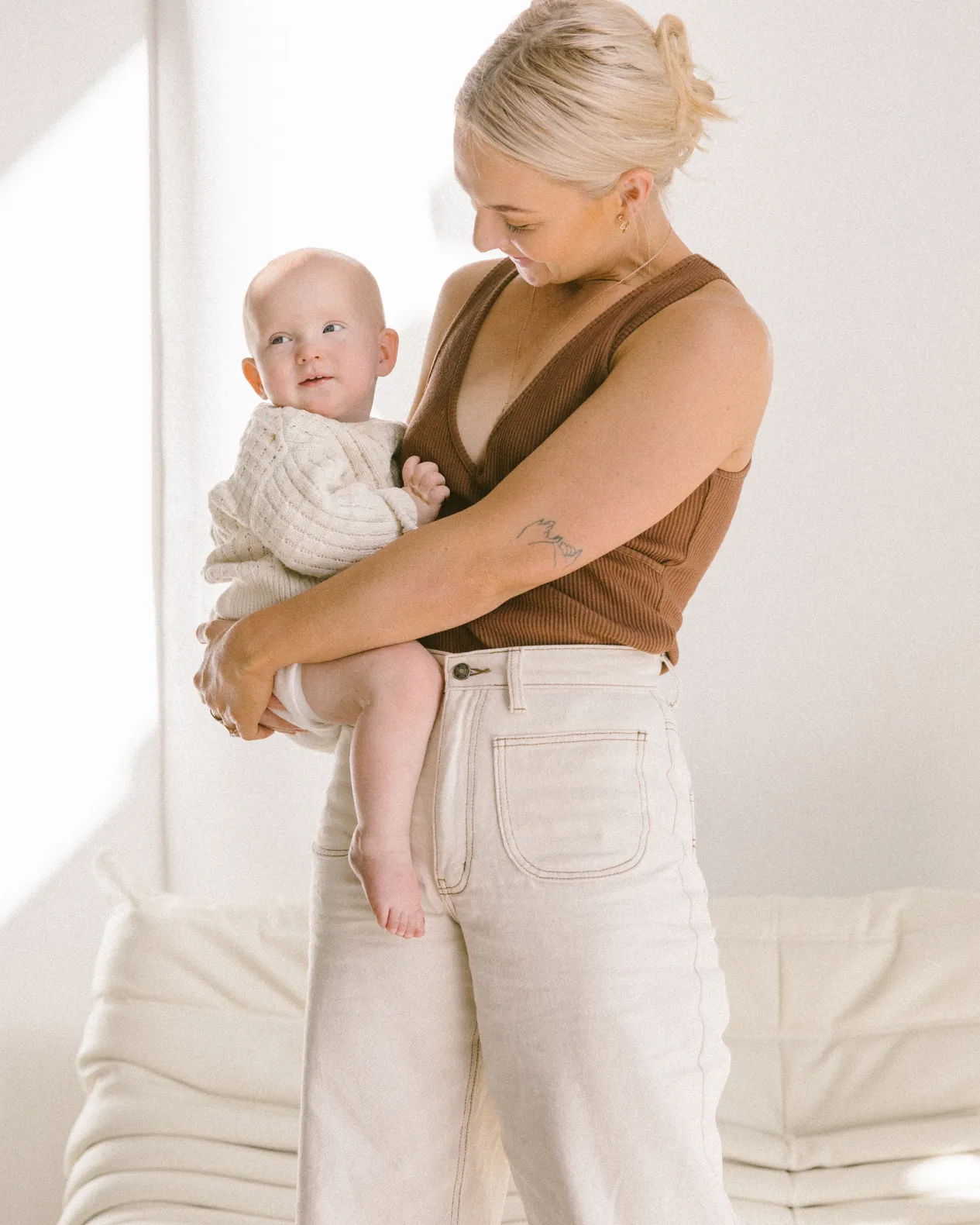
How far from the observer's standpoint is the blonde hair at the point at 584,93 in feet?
3.82

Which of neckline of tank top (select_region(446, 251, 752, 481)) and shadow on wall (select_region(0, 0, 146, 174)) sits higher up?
shadow on wall (select_region(0, 0, 146, 174))

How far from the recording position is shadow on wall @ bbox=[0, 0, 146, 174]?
2705 mm

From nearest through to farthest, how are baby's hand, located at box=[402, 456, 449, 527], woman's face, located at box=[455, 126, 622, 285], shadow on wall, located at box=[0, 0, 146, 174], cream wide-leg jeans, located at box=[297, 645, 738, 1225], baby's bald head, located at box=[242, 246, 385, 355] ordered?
cream wide-leg jeans, located at box=[297, 645, 738, 1225] < woman's face, located at box=[455, 126, 622, 285] < baby's hand, located at box=[402, 456, 449, 527] < baby's bald head, located at box=[242, 246, 385, 355] < shadow on wall, located at box=[0, 0, 146, 174]

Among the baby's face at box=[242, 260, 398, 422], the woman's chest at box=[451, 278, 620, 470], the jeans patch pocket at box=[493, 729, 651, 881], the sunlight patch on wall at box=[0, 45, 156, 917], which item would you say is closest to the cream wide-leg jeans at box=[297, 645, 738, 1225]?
the jeans patch pocket at box=[493, 729, 651, 881]

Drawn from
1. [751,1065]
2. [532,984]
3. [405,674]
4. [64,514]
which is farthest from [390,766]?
[64,514]

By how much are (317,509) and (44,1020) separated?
1.99 meters

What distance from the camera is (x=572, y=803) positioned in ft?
3.73

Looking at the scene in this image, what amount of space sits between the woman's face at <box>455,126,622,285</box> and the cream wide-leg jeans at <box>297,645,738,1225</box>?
38cm

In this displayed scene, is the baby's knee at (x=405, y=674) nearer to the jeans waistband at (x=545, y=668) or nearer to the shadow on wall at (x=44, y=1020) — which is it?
the jeans waistband at (x=545, y=668)

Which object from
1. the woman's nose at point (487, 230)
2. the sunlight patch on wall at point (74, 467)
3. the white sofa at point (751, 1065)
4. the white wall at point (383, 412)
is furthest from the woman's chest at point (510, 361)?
the sunlight patch on wall at point (74, 467)

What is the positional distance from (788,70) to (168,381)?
1.45 m

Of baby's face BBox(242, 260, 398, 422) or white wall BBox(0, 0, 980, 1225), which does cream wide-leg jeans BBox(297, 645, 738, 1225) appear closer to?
baby's face BBox(242, 260, 398, 422)

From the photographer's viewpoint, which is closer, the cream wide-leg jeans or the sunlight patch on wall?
the cream wide-leg jeans

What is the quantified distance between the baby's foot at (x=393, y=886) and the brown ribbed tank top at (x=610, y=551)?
200 mm
